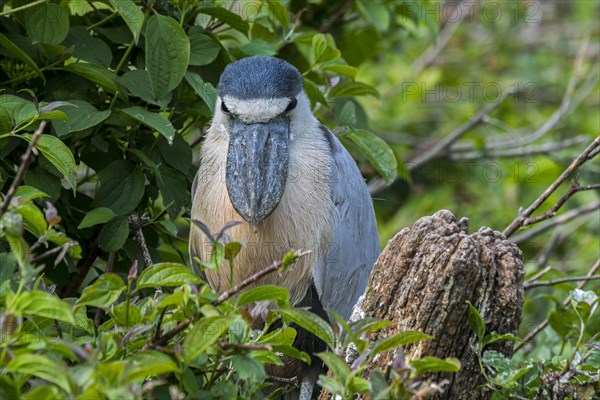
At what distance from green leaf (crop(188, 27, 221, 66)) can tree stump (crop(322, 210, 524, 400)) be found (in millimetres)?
1243

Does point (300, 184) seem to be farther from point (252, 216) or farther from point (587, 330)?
point (587, 330)

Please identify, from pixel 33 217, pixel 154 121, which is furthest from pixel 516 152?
pixel 33 217

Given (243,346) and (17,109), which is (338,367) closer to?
(243,346)

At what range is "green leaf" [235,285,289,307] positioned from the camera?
7.47 feet

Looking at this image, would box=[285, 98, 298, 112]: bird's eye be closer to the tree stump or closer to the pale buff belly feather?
the pale buff belly feather

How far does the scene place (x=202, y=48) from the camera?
375 centimetres

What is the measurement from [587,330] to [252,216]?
159 cm

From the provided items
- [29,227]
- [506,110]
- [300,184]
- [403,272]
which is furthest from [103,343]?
[506,110]

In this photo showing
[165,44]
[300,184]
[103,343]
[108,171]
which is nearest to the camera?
[103,343]

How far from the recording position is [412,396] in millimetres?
2293

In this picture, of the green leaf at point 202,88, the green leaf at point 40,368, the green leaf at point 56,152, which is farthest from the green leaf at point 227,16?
the green leaf at point 40,368

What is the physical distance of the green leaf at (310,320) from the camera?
2.28 meters

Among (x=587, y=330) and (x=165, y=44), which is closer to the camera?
(x=165, y=44)

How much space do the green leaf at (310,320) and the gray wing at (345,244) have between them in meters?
1.43
